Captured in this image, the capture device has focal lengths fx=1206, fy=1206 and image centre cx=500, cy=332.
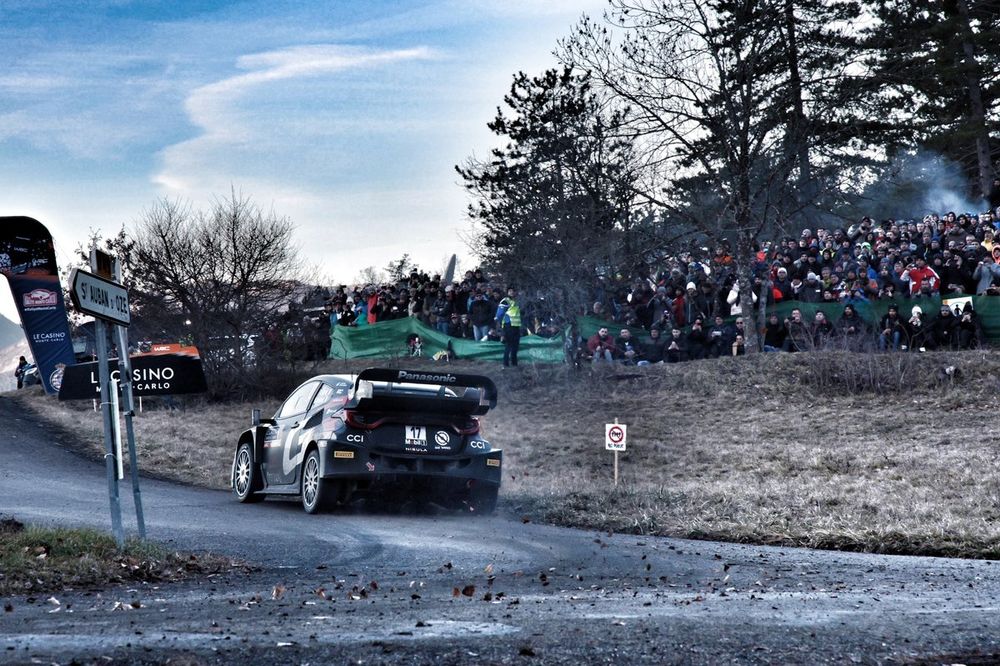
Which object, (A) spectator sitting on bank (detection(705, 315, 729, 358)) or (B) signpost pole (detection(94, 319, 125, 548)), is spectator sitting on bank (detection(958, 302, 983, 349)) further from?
(B) signpost pole (detection(94, 319, 125, 548))

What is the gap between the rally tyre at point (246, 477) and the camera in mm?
15609

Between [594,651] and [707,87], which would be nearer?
[594,651]

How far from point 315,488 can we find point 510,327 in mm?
15542

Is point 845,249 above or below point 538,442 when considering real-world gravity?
above

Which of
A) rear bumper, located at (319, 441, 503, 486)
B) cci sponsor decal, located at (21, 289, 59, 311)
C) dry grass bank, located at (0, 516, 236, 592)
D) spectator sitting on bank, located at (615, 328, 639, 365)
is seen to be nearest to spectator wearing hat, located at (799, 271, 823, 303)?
spectator sitting on bank, located at (615, 328, 639, 365)

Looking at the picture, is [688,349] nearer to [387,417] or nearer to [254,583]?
[387,417]

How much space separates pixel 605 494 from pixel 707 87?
15085 mm

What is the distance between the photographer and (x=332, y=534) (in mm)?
12062

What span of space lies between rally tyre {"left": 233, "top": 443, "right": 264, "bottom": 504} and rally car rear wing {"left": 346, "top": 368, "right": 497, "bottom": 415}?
2535 mm

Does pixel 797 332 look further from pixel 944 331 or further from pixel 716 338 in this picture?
pixel 944 331

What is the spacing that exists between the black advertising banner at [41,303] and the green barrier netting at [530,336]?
8.02 meters

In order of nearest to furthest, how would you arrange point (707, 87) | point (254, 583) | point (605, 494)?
point (254, 583)
point (605, 494)
point (707, 87)

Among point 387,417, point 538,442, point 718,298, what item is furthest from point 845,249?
point 387,417

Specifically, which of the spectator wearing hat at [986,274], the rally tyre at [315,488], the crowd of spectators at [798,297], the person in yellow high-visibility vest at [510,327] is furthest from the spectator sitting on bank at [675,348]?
the rally tyre at [315,488]
